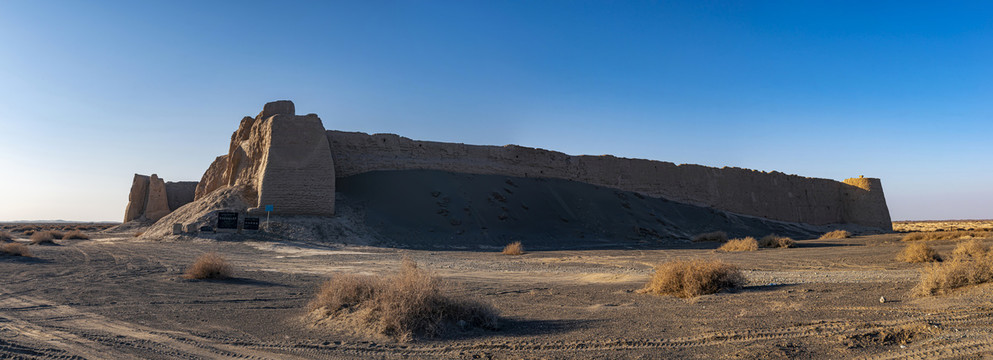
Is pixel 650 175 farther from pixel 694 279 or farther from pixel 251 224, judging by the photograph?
pixel 694 279

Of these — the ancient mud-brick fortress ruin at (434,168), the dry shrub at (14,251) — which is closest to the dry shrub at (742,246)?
the ancient mud-brick fortress ruin at (434,168)

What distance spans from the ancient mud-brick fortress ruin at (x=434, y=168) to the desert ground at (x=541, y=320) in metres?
16.0

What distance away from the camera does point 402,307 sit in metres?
5.86

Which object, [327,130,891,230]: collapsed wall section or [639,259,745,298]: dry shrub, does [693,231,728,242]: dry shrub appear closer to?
[327,130,891,230]: collapsed wall section

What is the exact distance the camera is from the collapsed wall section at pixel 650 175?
34312 millimetres

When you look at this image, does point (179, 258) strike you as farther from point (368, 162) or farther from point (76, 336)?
point (368, 162)

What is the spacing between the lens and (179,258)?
54.9 feet

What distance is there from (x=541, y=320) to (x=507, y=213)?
2627cm

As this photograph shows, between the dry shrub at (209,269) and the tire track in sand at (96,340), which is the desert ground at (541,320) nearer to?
the tire track in sand at (96,340)

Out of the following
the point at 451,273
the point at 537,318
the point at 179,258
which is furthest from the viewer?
the point at 179,258

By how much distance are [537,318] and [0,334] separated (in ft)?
20.2

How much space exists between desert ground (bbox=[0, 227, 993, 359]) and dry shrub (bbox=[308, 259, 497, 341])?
17 centimetres

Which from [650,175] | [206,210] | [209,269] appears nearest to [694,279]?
[209,269]

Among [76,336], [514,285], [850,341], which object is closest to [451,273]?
[514,285]
